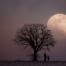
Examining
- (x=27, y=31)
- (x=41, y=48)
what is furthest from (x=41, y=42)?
(x=27, y=31)

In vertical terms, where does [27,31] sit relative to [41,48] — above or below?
above

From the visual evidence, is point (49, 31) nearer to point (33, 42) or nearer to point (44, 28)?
point (44, 28)

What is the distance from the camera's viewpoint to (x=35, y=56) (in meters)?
44.1

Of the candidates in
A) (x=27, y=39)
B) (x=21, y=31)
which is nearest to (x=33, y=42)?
(x=27, y=39)

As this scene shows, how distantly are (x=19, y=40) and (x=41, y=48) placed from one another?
6.20m

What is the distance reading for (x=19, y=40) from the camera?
44.3 metres

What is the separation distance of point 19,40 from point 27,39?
7.45 feet

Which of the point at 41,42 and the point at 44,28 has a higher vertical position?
the point at 44,28

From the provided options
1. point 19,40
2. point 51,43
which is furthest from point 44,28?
point 19,40

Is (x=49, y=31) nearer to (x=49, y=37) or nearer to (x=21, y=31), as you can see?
(x=49, y=37)

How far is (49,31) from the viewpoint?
45125 mm

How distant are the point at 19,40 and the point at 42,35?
6.26 meters

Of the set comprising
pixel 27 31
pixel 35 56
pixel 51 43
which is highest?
pixel 27 31

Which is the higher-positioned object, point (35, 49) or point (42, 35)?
point (42, 35)
